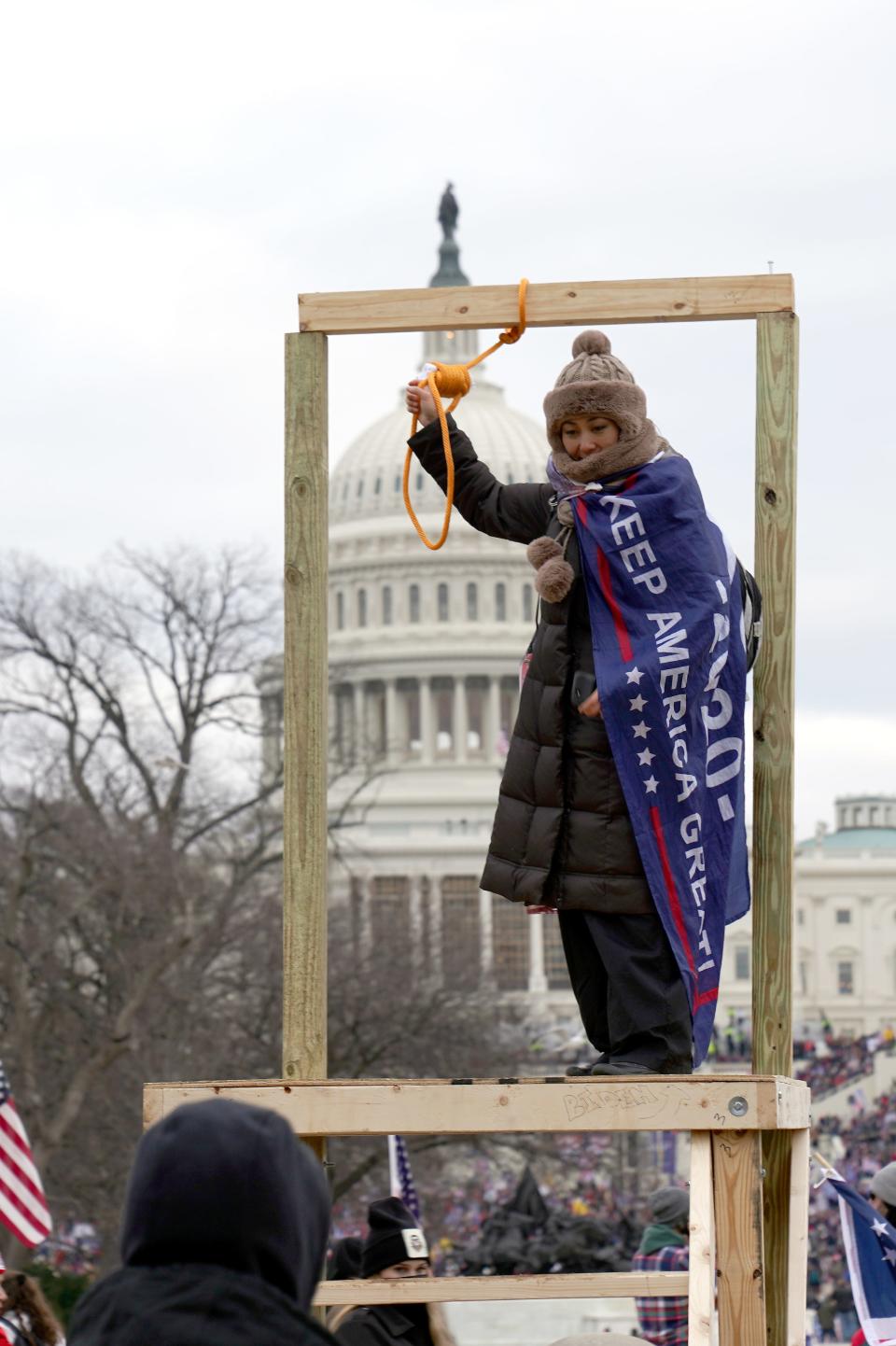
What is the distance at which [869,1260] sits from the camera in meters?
7.21

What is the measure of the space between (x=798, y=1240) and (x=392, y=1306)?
130cm

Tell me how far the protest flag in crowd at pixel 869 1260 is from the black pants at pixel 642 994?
2.16 metres

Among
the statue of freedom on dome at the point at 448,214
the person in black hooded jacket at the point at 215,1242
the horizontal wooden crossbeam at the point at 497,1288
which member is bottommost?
the horizontal wooden crossbeam at the point at 497,1288

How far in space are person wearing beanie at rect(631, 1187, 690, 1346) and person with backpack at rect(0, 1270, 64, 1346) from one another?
1.99 meters

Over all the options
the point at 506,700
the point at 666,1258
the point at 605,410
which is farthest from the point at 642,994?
the point at 506,700

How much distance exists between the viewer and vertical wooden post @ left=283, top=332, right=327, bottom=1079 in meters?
5.07

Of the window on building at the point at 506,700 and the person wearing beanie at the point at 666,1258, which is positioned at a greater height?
the window on building at the point at 506,700

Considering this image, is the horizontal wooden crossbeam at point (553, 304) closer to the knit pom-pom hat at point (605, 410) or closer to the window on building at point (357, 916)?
the knit pom-pom hat at point (605, 410)

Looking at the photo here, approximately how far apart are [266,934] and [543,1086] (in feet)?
94.1

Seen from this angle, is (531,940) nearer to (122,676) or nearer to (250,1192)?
(122,676)

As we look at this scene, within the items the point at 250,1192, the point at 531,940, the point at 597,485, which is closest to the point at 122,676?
the point at 597,485

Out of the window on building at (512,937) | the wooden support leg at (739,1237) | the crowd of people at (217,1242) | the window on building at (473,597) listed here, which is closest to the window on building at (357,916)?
the window on building at (512,937)

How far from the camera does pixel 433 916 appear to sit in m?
47.2

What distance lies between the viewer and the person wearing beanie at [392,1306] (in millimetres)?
5680
